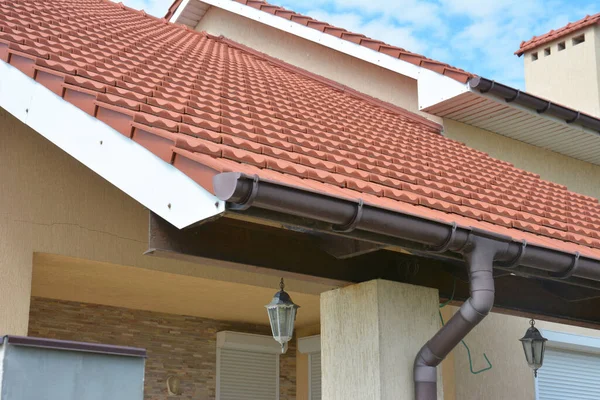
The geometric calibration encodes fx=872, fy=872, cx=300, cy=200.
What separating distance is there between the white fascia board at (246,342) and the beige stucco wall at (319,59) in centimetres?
318

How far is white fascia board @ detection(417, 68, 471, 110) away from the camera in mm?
9469

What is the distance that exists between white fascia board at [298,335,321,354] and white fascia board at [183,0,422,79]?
318 centimetres

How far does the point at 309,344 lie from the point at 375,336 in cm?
428

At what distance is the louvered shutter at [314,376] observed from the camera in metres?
9.79

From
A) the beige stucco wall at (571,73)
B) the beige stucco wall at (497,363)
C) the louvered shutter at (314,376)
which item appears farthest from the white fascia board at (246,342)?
the beige stucco wall at (571,73)

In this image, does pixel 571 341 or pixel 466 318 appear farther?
pixel 571 341

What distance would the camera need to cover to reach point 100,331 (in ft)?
27.7

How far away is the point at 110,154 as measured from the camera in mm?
4957

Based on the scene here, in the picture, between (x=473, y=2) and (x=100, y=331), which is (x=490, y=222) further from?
(x=473, y=2)

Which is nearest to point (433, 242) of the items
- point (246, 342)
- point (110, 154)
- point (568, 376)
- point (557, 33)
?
point (110, 154)

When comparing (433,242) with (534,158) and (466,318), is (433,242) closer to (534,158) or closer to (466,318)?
(466,318)

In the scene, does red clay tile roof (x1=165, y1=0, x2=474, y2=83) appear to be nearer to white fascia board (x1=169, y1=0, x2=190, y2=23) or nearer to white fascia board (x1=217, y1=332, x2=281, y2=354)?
white fascia board (x1=169, y1=0, x2=190, y2=23)

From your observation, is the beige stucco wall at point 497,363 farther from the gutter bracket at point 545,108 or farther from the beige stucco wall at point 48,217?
the beige stucco wall at point 48,217

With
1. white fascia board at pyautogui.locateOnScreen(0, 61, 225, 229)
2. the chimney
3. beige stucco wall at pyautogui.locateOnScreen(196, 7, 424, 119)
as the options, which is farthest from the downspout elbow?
the chimney
